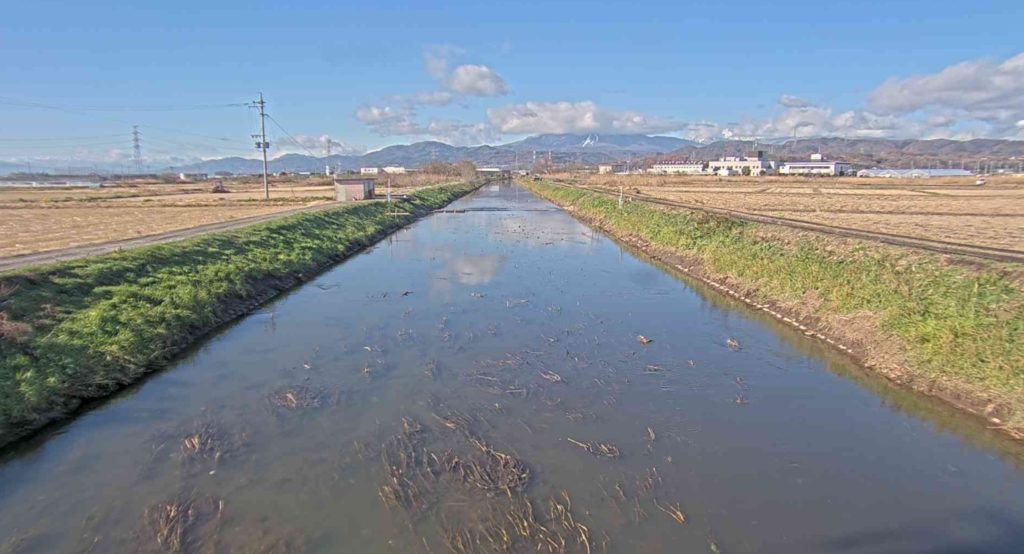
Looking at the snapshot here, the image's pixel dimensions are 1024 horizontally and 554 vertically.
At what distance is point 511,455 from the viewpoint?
672cm

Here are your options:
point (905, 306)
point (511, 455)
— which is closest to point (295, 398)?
point (511, 455)

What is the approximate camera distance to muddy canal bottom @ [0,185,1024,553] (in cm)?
532

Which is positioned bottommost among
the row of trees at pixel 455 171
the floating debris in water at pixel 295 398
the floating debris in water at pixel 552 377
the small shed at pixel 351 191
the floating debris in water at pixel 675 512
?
the floating debris in water at pixel 675 512

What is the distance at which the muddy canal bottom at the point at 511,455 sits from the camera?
5.32 meters

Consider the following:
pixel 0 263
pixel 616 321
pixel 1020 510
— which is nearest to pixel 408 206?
pixel 0 263

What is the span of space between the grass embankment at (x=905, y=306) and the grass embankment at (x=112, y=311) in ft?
43.7

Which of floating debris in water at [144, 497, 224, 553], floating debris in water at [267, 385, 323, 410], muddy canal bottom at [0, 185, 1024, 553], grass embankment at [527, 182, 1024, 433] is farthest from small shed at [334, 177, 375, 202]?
floating debris in water at [144, 497, 224, 553]

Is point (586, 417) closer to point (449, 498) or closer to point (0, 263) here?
point (449, 498)

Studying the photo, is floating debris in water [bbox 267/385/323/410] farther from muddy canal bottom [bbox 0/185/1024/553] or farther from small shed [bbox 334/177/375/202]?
small shed [bbox 334/177/375/202]

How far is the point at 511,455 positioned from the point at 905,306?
841 centimetres

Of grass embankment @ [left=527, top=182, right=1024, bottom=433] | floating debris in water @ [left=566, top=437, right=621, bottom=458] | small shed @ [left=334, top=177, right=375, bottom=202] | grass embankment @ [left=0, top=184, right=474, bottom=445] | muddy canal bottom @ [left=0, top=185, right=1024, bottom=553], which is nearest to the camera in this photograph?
muddy canal bottom @ [left=0, top=185, right=1024, bottom=553]

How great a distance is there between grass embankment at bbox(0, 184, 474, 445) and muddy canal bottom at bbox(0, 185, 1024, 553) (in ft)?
2.01

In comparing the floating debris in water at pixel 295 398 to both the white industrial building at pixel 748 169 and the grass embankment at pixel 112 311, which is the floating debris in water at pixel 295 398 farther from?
the white industrial building at pixel 748 169

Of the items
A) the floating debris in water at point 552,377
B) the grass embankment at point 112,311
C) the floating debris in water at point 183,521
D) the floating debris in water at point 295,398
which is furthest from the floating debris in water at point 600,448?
the grass embankment at point 112,311
